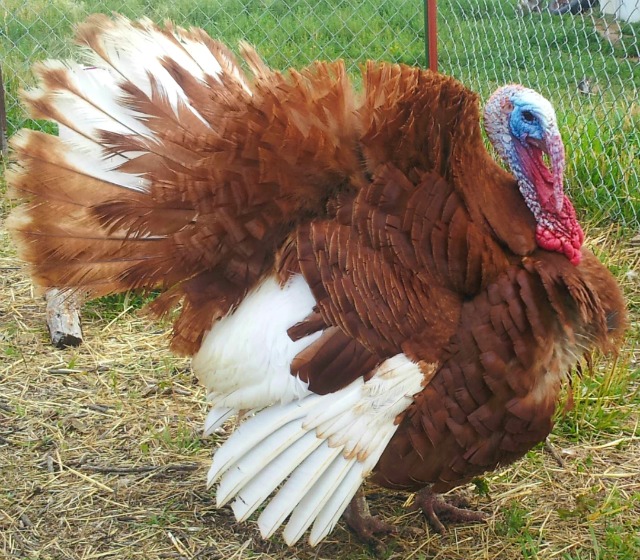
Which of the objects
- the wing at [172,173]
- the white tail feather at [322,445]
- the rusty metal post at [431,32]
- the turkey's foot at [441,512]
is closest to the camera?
the white tail feather at [322,445]

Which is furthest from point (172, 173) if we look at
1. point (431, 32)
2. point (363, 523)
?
point (431, 32)

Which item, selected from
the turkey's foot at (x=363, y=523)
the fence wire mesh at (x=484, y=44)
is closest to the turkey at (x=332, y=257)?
the turkey's foot at (x=363, y=523)

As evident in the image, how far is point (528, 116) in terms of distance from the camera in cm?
268

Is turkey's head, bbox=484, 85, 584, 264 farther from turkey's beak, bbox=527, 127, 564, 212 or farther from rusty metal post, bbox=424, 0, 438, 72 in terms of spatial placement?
rusty metal post, bbox=424, 0, 438, 72

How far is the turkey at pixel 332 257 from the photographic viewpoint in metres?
2.48

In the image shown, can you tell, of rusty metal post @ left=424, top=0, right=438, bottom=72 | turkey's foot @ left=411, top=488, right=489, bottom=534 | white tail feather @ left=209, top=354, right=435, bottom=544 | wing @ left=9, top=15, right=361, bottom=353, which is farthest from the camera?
rusty metal post @ left=424, top=0, right=438, bottom=72

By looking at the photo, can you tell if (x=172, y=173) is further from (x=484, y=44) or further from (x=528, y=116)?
(x=484, y=44)

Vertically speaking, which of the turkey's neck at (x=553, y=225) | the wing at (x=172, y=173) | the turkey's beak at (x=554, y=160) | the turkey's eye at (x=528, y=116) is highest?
the wing at (x=172, y=173)

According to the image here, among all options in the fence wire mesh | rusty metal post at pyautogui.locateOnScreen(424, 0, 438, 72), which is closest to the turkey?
the fence wire mesh

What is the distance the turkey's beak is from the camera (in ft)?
8.66

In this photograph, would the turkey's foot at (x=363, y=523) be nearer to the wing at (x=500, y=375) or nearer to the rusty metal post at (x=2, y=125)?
the wing at (x=500, y=375)

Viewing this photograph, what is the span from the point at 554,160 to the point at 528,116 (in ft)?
0.56

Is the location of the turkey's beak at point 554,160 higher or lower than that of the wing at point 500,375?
higher

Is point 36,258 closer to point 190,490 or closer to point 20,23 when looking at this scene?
point 190,490
